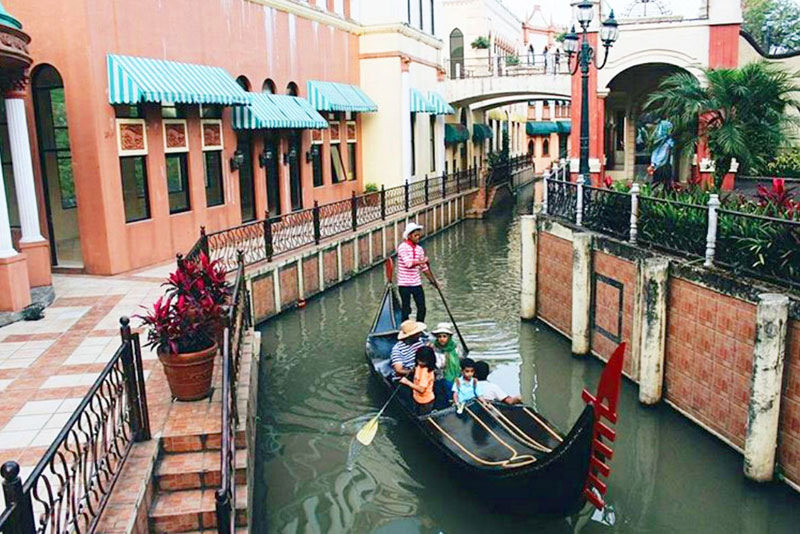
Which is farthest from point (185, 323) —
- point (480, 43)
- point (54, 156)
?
point (480, 43)

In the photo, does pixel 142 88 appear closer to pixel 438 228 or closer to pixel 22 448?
pixel 22 448

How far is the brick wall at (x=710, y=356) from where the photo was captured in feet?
25.4

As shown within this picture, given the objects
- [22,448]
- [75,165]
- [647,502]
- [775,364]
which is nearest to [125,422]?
[22,448]

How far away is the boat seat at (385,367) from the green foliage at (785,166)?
39.1 ft

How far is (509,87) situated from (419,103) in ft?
14.7

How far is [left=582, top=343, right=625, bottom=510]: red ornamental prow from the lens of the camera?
5707 mm

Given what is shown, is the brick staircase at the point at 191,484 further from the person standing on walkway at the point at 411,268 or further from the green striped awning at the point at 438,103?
the green striped awning at the point at 438,103

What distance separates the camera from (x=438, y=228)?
2583 centimetres

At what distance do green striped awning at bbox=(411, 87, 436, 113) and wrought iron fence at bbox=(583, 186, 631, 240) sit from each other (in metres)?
13.8

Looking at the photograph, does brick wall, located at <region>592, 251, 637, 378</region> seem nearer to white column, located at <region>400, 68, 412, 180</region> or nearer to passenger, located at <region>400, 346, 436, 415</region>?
passenger, located at <region>400, 346, 436, 415</region>

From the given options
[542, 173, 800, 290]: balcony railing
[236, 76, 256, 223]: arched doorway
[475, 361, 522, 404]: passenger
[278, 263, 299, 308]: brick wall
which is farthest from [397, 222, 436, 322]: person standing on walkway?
[236, 76, 256, 223]: arched doorway

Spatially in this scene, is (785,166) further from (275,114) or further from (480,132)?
(480,132)

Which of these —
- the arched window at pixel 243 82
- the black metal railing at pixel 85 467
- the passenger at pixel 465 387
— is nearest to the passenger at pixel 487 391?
the passenger at pixel 465 387

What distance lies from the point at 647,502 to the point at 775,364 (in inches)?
72.6
